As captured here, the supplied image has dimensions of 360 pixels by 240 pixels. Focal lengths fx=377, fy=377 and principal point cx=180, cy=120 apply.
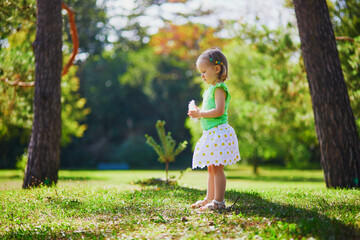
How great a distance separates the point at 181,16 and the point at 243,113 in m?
18.1

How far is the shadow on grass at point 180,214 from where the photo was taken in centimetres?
384

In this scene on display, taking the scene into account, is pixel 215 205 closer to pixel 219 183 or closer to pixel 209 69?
pixel 219 183

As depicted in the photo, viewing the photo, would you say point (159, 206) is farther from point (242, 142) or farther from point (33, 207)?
point (242, 142)

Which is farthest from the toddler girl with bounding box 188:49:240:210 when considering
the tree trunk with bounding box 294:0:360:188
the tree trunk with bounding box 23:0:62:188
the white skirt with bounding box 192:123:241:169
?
the tree trunk with bounding box 23:0:62:188

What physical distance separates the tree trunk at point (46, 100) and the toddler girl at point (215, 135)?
14.3 ft

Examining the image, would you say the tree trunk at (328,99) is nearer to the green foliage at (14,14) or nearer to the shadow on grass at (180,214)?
the shadow on grass at (180,214)

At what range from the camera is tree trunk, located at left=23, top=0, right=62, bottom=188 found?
27.1 feet

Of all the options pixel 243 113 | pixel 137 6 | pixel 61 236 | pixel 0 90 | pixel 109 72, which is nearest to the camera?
pixel 61 236

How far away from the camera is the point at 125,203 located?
5.68 metres

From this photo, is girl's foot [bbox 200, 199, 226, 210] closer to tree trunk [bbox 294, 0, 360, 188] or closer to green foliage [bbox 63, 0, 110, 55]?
tree trunk [bbox 294, 0, 360, 188]

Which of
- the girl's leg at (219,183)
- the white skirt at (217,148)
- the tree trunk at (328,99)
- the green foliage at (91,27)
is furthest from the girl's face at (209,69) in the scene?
the green foliage at (91,27)

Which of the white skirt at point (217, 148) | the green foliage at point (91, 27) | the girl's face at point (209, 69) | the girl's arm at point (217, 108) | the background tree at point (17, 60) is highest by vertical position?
the green foliage at point (91, 27)

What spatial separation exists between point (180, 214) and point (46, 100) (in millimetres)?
4884

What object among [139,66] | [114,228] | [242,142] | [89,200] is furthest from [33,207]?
[139,66]
